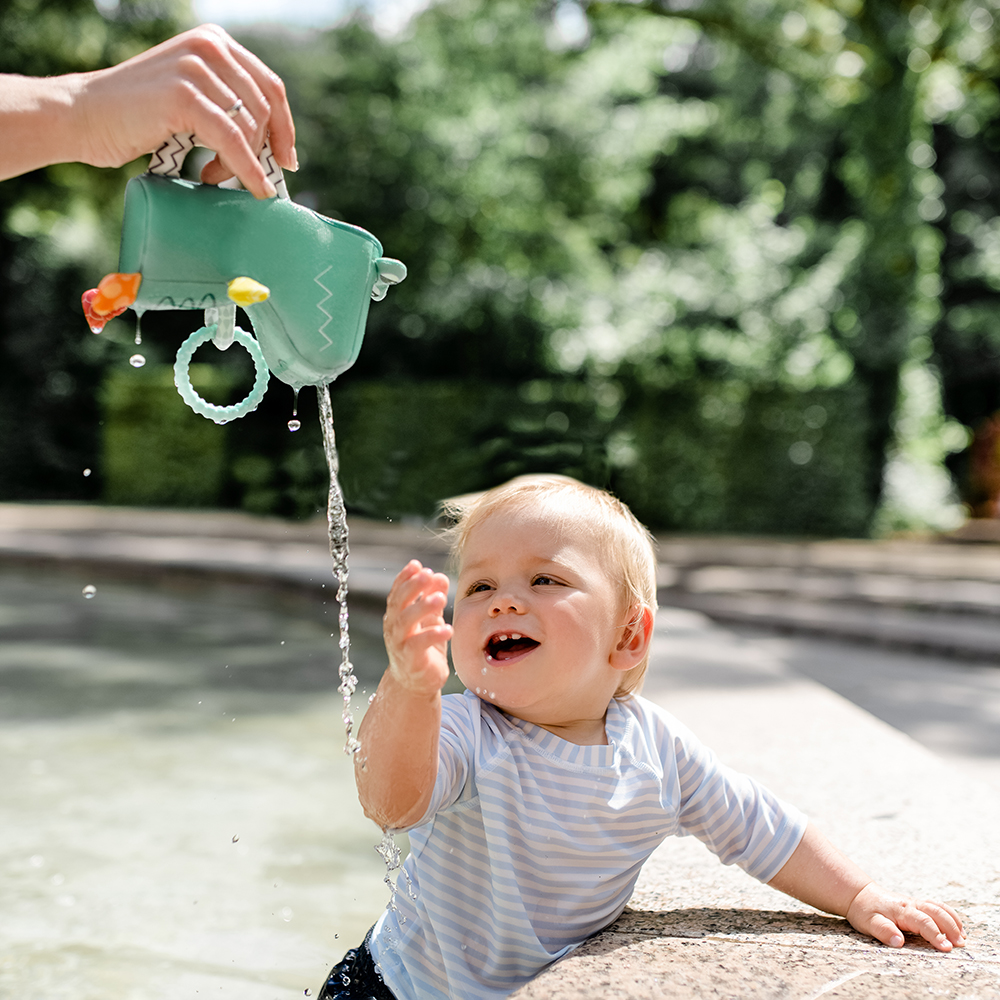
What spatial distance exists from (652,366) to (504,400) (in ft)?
6.45

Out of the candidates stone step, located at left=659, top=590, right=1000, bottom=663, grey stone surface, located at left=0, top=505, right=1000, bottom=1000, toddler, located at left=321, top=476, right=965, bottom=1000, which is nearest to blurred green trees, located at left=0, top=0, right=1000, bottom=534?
stone step, located at left=659, top=590, right=1000, bottom=663

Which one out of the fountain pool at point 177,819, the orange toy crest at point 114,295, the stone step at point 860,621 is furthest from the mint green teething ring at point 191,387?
the stone step at point 860,621

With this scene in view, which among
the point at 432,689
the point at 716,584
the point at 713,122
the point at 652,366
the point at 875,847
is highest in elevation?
the point at 713,122

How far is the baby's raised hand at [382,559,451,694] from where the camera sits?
1.33m

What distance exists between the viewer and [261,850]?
129 inches

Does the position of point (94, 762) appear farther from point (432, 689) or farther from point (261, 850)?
point (432, 689)

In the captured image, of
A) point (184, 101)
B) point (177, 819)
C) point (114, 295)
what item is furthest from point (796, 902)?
point (177, 819)

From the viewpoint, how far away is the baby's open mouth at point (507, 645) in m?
1.58

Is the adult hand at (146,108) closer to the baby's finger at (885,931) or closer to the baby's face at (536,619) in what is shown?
the baby's face at (536,619)

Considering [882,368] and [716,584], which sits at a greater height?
[882,368]

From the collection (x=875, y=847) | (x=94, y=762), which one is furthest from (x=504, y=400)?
(x=875, y=847)

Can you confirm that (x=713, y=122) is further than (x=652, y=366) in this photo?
Yes

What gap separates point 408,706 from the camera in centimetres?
136

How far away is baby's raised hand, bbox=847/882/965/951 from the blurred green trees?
10125mm
